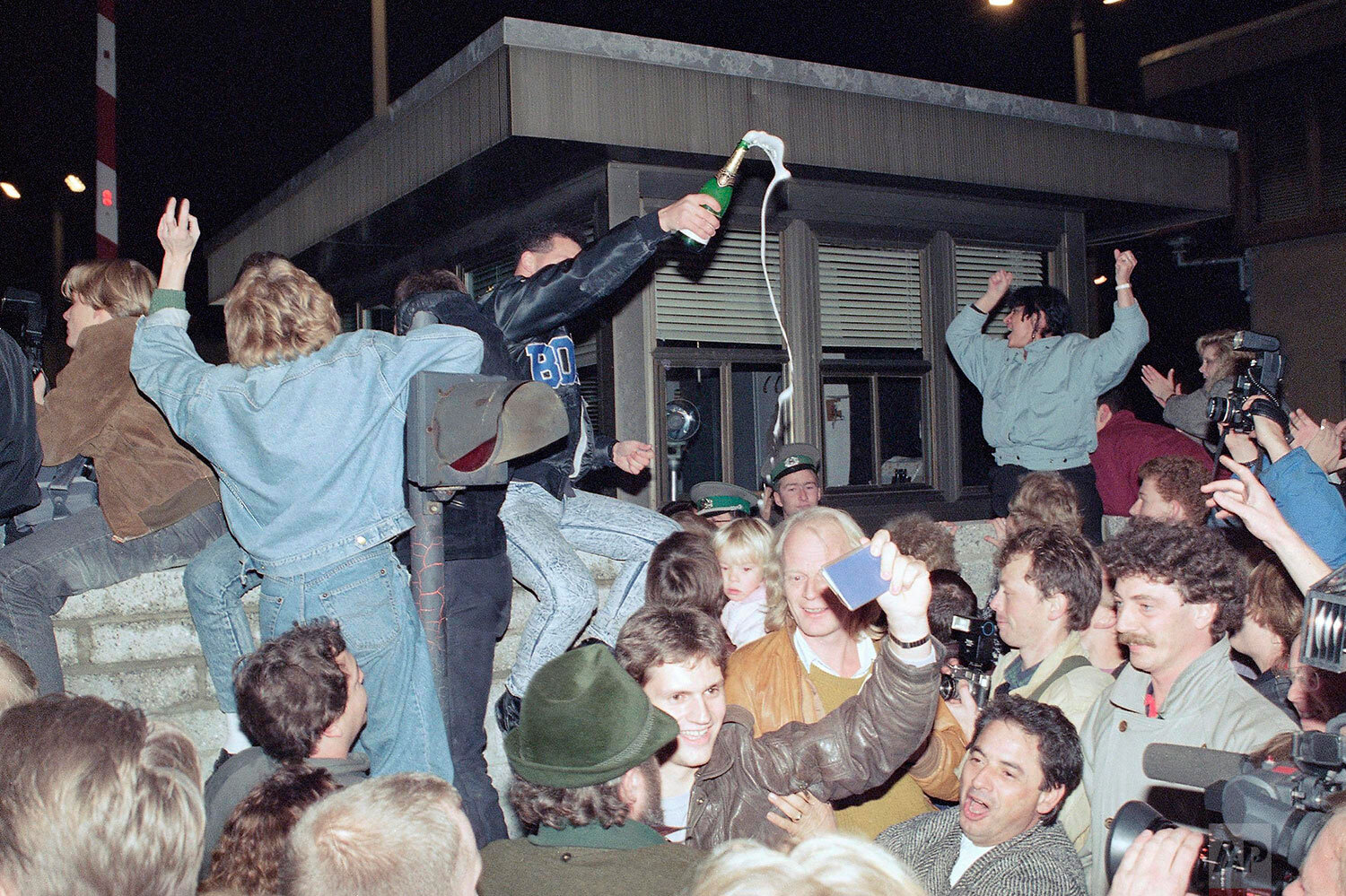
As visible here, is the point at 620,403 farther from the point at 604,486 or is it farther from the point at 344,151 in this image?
the point at 344,151

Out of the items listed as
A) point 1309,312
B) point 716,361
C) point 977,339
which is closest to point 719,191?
point 716,361

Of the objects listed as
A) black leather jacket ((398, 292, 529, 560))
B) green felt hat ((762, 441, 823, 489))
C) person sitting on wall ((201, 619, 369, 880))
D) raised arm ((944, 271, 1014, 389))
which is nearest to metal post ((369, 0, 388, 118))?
green felt hat ((762, 441, 823, 489))

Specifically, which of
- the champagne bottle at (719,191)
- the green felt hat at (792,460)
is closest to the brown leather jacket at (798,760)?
the champagne bottle at (719,191)

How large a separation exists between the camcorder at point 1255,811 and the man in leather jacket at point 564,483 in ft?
8.29

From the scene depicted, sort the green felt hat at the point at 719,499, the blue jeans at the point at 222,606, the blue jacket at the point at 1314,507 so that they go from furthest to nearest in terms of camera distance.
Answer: the green felt hat at the point at 719,499
the blue jeans at the point at 222,606
the blue jacket at the point at 1314,507

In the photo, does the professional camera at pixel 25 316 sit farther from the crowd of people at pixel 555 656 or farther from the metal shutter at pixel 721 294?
the metal shutter at pixel 721 294

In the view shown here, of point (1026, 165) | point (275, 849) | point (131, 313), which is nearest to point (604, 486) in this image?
point (131, 313)

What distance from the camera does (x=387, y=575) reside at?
3689mm

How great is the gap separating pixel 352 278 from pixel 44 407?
20.2ft

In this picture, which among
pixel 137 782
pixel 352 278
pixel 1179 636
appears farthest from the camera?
pixel 352 278

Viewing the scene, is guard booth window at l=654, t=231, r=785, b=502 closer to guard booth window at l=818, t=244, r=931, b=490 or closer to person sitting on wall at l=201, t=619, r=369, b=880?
guard booth window at l=818, t=244, r=931, b=490

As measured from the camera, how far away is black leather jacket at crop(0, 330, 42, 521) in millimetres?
4082

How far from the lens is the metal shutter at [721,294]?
7410 mm

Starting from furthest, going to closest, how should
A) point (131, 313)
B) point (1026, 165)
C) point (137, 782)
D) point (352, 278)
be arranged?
1. point (352, 278)
2. point (1026, 165)
3. point (131, 313)
4. point (137, 782)
